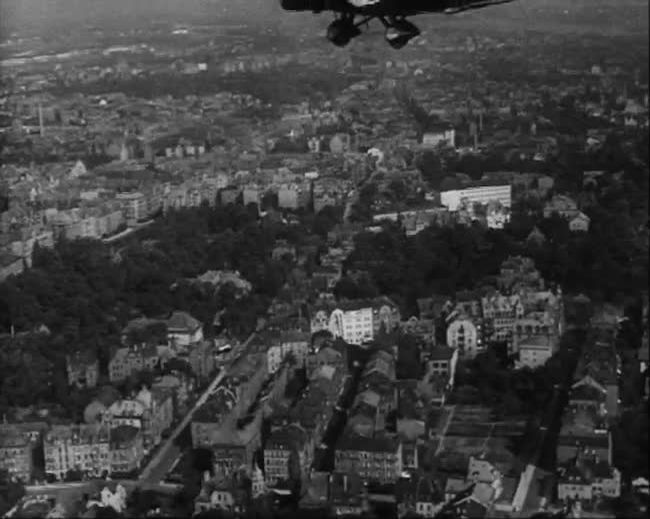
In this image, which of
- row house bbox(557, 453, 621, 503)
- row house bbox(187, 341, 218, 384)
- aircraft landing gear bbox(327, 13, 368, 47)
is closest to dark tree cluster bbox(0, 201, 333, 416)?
row house bbox(187, 341, 218, 384)

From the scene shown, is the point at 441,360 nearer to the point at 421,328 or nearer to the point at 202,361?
the point at 421,328

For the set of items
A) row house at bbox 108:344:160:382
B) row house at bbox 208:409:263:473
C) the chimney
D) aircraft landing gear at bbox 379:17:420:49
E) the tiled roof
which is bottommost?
row house at bbox 108:344:160:382

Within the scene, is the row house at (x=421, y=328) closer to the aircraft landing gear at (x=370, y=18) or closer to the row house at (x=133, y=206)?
the row house at (x=133, y=206)

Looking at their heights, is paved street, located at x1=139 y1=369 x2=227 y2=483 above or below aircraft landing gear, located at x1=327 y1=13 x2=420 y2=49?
below

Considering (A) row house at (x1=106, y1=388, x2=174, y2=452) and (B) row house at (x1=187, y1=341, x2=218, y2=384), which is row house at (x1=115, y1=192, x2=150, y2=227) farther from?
(A) row house at (x1=106, y1=388, x2=174, y2=452)

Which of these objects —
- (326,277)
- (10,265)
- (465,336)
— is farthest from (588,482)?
(10,265)

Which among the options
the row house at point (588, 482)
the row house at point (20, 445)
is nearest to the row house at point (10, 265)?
the row house at point (20, 445)

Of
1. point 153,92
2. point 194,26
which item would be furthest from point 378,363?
point 153,92
